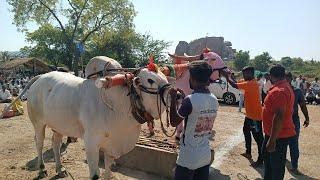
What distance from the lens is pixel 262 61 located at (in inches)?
1793

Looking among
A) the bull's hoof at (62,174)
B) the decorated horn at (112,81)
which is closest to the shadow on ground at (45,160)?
the bull's hoof at (62,174)

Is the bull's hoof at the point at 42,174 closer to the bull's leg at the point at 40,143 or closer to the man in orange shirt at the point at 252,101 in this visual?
the bull's leg at the point at 40,143

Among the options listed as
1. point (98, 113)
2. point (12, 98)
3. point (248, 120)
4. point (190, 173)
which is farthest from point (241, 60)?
point (190, 173)

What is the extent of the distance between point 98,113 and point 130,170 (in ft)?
6.91

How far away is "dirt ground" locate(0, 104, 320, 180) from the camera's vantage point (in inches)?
263

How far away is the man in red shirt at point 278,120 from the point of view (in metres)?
4.77

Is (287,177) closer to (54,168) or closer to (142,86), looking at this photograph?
(142,86)

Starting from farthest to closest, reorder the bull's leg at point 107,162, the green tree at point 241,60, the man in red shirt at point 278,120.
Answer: the green tree at point 241,60 → the bull's leg at point 107,162 → the man in red shirt at point 278,120

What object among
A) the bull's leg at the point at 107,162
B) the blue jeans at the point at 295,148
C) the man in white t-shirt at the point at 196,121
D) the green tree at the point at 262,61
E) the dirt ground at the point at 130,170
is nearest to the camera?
the man in white t-shirt at the point at 196,121

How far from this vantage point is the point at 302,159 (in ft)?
25.8

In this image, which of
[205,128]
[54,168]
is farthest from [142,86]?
[54,168]

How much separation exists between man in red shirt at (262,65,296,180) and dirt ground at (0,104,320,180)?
5.40ft

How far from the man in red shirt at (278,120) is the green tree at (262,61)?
4046cm

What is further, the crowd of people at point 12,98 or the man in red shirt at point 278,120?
the crowd of people at point 12,98
